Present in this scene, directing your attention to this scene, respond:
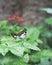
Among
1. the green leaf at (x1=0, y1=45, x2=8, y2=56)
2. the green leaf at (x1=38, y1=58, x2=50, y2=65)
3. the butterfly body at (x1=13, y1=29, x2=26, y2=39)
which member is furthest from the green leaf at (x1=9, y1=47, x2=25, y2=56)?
the green leaf at (x1=38, y1=58, x2=50, y2=65)

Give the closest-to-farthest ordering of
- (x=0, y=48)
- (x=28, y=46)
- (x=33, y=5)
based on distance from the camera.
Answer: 1. (x=0, y=48)
2. (x=28, y=46)
3. (x=33, y=5)

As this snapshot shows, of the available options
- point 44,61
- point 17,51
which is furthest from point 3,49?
point 44,61

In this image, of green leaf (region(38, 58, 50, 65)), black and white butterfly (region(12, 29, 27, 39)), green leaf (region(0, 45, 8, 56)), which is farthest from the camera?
green leaf (region(38, 58, 50, 65))

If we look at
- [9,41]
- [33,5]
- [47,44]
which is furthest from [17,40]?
[33,5]

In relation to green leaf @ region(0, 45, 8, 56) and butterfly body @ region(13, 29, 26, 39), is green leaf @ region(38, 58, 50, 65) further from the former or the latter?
green leaf @ region(0, 45, 8, 56)

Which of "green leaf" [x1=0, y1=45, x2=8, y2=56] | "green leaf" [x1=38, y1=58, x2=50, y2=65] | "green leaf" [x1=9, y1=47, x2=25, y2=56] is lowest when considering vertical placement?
"green leaf" [x1=38, y1=58, x2=50, y2=65]

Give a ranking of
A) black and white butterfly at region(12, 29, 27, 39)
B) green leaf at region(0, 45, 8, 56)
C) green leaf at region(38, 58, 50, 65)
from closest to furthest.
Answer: green leaf at region(0, 45, 8, 56) < black and white butterfly at region(12, 29, 27, 39) < green leaf at region(38, 58, 50, 65)

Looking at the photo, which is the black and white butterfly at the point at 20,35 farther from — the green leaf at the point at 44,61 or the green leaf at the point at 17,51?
the green leaf at the point at 44,61

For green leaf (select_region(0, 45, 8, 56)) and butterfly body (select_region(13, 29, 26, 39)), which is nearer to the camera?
green leaf (select_region(0, 45, 8, 56))

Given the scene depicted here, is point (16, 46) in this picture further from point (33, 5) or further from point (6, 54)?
point (33, 5)

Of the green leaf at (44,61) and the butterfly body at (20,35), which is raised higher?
the butterfly body at (20,35)

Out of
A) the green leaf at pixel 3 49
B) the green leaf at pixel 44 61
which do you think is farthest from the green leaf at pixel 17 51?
the green leaf at pixel 44 61
